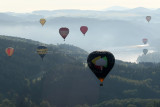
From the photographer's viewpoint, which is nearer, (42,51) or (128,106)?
(42,51)

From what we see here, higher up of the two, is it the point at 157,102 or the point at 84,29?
the point at 84,29

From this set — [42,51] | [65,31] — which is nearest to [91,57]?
[65,31]

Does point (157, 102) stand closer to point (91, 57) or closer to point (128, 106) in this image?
point (128, 106)

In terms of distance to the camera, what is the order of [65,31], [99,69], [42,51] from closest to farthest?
[99,69] < [65,31] < [42,51]

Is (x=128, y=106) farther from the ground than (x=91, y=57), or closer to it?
closer to it

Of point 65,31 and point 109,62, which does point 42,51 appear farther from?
point 109,62

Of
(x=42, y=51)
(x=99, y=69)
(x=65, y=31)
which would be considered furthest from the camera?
(x=42, y=51)

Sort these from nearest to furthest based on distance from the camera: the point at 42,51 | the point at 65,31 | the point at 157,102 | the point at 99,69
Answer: the point at 99,69 < the point at 65,31 < the point at 42,51 < the point at 157,102

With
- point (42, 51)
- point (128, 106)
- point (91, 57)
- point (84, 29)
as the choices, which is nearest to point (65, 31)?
point (42, 51)

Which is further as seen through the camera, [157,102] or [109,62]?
[157,102]
